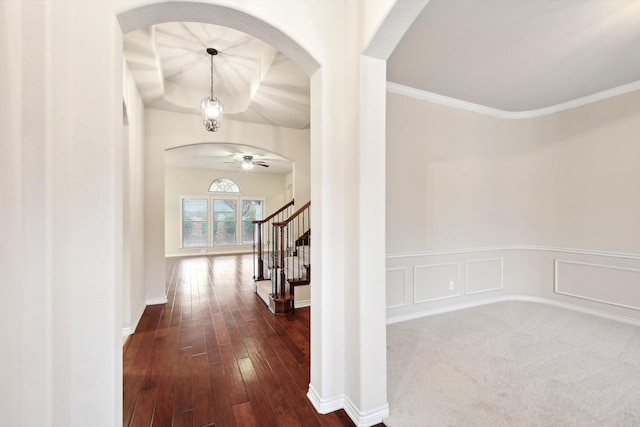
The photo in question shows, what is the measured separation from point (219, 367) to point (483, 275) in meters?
3.72

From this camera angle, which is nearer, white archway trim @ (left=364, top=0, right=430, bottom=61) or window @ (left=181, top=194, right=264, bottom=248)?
white archway trim @ (left=364, top=0, right=430, bottom=61)

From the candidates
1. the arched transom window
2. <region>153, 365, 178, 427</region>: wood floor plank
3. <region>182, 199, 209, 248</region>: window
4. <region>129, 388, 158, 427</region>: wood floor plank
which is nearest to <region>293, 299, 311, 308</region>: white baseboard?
<region>153, 365, 178, 427</region>: wood floor plank

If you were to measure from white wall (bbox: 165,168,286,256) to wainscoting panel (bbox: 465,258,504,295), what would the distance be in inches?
302

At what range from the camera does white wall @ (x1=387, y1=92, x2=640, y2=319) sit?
3412mm

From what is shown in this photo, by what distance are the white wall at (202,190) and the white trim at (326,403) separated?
8.38 metres

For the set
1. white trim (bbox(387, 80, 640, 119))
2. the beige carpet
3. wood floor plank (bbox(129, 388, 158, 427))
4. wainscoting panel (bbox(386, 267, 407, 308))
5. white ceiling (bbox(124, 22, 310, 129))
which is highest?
white ceiling (bbox(124, 22, 310, 129))

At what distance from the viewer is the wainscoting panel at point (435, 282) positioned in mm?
3562

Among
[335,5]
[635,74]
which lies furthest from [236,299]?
[635,74]

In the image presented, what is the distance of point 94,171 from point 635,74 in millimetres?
5211

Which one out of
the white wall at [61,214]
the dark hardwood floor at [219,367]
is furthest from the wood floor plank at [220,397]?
the white wall at [61,214]

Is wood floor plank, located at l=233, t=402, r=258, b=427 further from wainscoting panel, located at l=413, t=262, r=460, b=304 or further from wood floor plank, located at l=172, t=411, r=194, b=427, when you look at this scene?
wainscoting panel, located at l=413, t=262, r=460, b=304

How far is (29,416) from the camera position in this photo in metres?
1.08

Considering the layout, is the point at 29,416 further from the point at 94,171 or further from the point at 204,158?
the point at 204,158

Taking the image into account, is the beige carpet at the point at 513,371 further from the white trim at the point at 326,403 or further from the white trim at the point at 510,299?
the white trim at the point at 326,403
